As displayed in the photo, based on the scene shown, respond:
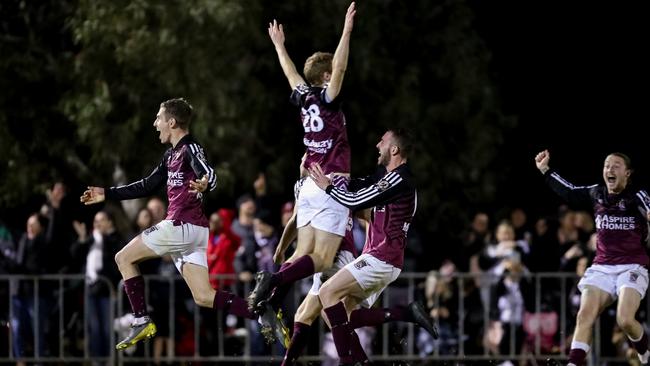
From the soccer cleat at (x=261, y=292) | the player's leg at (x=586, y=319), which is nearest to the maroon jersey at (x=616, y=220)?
the player's leg at (x=586, y=319)

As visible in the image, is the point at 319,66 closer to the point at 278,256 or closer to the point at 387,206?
the point at 387,206

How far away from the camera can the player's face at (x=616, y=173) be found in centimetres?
1548

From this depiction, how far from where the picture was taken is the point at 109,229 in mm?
19766

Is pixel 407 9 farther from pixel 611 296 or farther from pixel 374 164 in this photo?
pixel 611 296

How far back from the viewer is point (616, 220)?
1556 centimetres

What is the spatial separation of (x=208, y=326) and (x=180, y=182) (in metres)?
5.54

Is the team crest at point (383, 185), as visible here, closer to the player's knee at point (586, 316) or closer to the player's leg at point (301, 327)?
the player's leg at point (301, 327)

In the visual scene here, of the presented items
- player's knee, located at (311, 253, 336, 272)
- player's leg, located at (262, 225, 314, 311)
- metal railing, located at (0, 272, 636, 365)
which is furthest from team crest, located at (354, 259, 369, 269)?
metal railing, located at (0, 272, 636, 365)

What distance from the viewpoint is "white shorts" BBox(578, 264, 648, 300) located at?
51.0 ft

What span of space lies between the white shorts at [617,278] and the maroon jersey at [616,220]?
56mm

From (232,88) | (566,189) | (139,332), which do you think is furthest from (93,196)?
(232,88)

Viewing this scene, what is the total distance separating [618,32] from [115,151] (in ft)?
30.9

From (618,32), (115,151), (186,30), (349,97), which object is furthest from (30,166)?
(618,32)

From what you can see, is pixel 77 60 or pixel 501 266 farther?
pixel 77 60
